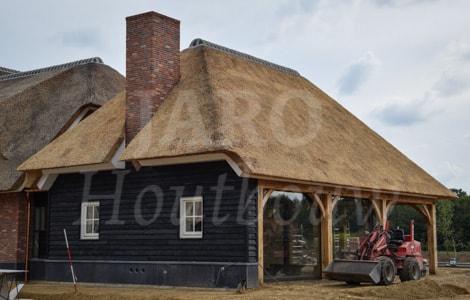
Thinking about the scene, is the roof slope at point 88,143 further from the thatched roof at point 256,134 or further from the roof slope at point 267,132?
the roof slope at point 267,132

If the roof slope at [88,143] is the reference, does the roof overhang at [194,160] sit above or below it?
below

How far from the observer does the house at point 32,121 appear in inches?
901

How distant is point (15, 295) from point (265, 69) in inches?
505

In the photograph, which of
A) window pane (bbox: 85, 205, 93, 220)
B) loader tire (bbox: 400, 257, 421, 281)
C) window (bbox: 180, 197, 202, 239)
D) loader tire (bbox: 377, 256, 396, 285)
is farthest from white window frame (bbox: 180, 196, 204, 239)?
loader tire (bbox: 400, 257, 421, 281)

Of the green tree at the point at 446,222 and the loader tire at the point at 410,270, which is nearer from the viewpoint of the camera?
the loader tire at the point at 410,270

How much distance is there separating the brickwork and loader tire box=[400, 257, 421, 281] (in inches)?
→ 463

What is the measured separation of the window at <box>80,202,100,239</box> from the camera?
2089cm

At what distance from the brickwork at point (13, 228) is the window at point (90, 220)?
2962 millimetres

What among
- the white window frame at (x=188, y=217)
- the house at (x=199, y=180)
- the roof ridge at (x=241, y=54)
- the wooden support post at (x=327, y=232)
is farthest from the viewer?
the roof ridge at (x=241, y=54)

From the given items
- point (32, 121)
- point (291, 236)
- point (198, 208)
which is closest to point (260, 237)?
point (198, 208)

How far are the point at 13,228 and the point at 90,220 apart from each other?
11.0 ft

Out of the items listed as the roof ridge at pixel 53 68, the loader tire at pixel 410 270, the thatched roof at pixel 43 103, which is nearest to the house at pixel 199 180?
the thatched roof at pixel 43 103

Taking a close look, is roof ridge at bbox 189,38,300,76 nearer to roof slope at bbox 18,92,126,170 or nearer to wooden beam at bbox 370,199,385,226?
roof slope at bbox 18,92,126,170

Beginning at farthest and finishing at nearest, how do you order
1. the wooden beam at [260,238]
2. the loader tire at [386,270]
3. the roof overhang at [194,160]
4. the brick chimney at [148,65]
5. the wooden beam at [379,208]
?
the wooden beam at [379,208] < the brick chimney at [148,65] < the loader tire at [386,270] < the wooden beam at [260,238] < the roof overhang at [194,160]
